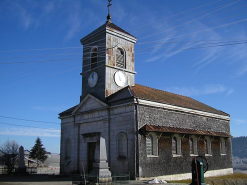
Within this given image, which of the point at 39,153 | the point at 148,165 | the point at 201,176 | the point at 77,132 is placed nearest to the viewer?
the point at 201,176

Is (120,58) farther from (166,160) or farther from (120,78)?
(166,160)

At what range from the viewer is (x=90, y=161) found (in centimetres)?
2517

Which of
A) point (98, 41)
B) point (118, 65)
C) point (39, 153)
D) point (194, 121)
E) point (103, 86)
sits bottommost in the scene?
point (39, 153)

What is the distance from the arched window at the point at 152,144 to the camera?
22.9 m

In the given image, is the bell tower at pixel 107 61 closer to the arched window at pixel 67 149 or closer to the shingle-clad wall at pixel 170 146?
the shingle-clad wall at pixel 170 146

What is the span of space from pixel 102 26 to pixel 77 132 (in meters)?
10.3

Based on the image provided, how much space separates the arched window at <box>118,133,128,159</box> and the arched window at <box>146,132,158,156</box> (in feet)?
5.89

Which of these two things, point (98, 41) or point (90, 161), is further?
point (98, 41)

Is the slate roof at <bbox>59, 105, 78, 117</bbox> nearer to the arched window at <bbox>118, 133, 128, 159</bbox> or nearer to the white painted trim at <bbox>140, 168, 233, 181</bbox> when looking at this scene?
the arched window at <bbox>118, 133, 128, 159</bbox>

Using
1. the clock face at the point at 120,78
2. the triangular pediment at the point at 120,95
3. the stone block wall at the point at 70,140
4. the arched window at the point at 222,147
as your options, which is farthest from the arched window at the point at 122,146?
the arched window at the point at 222,147

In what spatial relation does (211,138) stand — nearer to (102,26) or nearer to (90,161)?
(90,161)

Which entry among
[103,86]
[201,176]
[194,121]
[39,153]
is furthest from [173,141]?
[39,153]

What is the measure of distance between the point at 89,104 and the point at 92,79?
248 centimetres

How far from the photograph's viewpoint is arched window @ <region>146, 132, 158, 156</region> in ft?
75.3
